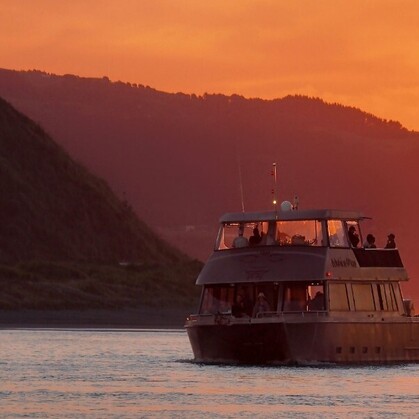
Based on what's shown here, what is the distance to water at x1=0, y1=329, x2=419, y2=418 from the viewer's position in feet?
179

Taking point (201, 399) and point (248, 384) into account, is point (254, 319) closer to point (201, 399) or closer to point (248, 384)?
point (248, 384)

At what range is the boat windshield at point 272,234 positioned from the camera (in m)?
71.0

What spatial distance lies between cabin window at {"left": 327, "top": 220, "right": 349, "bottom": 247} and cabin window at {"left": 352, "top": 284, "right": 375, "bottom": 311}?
184 cm

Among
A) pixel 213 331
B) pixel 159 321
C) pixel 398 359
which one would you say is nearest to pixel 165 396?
pixel 213 331

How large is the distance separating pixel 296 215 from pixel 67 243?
9716 centimetres

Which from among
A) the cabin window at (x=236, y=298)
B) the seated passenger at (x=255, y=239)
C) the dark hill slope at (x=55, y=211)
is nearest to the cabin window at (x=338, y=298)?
the cabin window at (x=236, y=298)

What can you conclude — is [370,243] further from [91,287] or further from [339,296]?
[91,287]

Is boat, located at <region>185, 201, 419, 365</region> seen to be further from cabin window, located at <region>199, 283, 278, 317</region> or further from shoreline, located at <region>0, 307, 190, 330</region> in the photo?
shoreline, located at <region>0, 307, 190, 330</region>

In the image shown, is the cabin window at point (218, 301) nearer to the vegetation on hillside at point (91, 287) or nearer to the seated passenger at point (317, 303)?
the seated passenger at point (317, 303)

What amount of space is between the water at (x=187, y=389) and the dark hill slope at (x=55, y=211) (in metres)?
81.2

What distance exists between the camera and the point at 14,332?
114m

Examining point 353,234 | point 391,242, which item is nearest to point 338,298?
point 353,234

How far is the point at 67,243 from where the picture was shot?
167 m

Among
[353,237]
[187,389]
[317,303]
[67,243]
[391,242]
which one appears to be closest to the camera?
[187,389]
